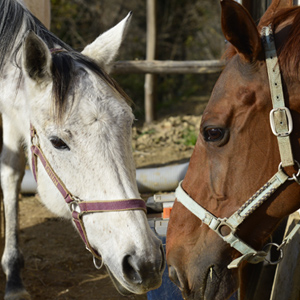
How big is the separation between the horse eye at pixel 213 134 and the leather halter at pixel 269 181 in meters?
0.19

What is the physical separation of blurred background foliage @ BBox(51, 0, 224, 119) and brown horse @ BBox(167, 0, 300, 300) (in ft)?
24.4

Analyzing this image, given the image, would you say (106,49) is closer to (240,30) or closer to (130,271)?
(240,30)

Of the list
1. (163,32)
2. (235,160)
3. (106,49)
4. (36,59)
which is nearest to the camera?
(235,160)

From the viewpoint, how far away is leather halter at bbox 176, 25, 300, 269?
5.18 feet

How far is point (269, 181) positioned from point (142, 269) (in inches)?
26.2

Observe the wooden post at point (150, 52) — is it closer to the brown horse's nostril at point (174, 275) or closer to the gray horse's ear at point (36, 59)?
the gray horse's ear at point (36, 59)

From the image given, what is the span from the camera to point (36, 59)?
2234 mm

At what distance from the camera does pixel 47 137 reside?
2.22 meters

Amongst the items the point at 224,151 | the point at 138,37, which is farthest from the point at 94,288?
the point at 138,37

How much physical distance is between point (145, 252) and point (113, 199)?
28 cm

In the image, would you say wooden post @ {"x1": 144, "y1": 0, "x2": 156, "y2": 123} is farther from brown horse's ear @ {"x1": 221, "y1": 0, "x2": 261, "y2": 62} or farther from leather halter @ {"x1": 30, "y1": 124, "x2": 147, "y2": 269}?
brown horse's ear @ {"x1": 221, "y1": 0, "x2": 261, "y2": 62}

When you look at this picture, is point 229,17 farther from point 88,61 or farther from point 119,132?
point 88,61

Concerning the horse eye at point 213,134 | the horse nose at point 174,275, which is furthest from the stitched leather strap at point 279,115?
the horse nose at point 174,275

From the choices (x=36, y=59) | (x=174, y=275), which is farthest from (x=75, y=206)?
(x=36, y=59)
